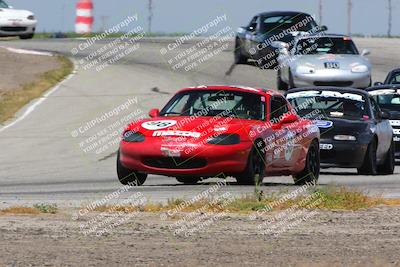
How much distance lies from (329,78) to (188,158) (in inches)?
530

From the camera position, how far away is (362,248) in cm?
1041

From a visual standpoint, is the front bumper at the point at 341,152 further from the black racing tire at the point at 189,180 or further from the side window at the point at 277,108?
the black racing tire at the point at 189,180

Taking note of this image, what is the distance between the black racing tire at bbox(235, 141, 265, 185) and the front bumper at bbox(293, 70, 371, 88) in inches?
496

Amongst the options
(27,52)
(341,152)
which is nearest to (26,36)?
(27,52)

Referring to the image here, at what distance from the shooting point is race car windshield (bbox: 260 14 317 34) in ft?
113

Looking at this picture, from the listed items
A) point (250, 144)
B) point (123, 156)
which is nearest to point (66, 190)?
point (123, 156)

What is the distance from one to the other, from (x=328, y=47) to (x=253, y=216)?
698 inches

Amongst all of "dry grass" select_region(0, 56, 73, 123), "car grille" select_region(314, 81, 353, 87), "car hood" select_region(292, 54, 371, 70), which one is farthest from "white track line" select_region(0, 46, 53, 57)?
"car grille" select_region(314, 81, 353, 87)

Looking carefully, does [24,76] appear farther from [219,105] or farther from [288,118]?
[288,118]

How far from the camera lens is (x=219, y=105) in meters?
17.0

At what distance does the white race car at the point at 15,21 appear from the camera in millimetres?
42594

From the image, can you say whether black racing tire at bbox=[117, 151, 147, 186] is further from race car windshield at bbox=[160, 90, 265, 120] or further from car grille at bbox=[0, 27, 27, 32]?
car grille at bbox=[0, 27, 27, 32]

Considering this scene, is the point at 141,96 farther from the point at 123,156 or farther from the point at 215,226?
the point at 215,226

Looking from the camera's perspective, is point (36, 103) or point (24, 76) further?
point (24, 76)
